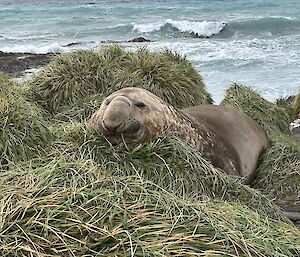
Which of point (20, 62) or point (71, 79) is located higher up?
point (71, 79)

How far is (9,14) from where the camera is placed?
41.8m

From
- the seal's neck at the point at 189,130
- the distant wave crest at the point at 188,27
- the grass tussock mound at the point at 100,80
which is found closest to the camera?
the seal's neck at the point at 189,130

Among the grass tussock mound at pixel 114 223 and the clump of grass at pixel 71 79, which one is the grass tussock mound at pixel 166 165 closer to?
the grass tussock mound at pixel 114 223

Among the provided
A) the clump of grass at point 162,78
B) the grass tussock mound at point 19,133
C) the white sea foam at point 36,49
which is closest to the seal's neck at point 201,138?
the grass tussock mound at point 19,133

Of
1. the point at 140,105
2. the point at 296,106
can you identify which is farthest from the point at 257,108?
the point at 140,105

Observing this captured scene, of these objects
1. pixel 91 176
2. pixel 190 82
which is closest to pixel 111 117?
pixel 91 176

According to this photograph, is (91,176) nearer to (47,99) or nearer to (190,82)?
(47,99)

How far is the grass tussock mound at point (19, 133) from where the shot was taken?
3.81m

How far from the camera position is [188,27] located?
29.0 metres

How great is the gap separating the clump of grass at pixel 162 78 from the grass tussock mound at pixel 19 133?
2.14m

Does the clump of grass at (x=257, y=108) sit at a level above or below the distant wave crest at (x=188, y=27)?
above

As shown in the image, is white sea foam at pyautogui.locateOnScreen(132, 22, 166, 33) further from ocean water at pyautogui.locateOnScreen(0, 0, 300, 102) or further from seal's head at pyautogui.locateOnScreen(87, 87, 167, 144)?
seal's head at pyautogui.locateOnScreen(87, 87, 167, 144)

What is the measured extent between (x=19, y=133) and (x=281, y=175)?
87.1 inches

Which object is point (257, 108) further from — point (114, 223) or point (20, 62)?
point (20, 62)
